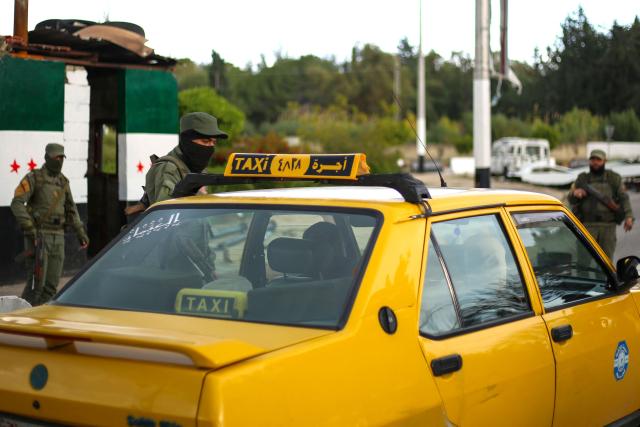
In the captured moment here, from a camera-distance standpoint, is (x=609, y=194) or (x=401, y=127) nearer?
(x=609, y=194)

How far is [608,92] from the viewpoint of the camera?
58.6 meters

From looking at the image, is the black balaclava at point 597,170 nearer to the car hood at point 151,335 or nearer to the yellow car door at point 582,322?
the yellow car door at point 582,322

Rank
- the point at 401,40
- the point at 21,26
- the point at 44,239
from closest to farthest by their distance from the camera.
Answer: the point at 44,239 < the point at 21,26 < the point at 401,40

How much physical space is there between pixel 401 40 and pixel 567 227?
96.6 metres

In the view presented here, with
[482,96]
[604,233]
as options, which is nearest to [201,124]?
[604,233]

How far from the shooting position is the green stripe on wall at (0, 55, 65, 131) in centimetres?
1255

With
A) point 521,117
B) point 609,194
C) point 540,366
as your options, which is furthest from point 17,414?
point 521,117

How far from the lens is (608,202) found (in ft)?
36.6

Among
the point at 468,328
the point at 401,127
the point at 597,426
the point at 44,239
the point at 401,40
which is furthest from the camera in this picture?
the point at 401,40

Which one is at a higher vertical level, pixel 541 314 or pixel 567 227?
pixel 567 227

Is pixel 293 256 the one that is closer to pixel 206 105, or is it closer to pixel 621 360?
pixel 621 360

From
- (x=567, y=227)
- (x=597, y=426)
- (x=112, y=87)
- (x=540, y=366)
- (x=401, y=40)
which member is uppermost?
(x=401, y=40)

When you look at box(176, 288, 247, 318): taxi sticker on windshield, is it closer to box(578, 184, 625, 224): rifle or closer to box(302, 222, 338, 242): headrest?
box(302, 222, 338, 242): headrest

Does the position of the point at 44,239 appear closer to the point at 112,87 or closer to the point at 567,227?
the point at 112,87
